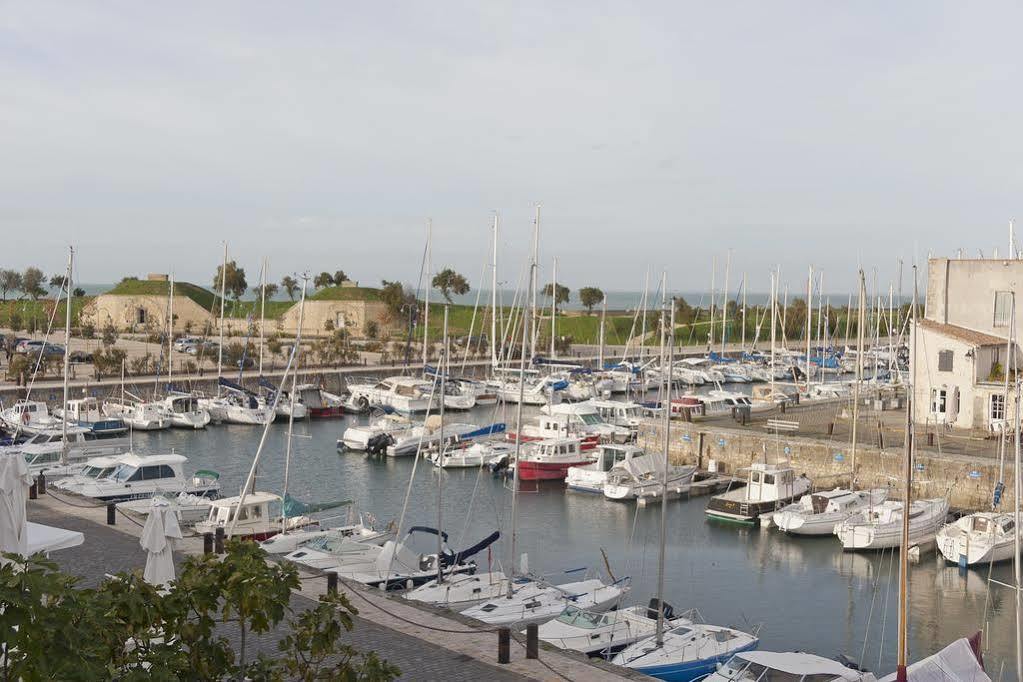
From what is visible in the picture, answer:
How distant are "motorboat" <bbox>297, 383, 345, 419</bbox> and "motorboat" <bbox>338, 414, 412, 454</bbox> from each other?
927cm

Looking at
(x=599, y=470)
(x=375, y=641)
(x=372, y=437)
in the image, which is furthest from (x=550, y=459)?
(x=375, y=641)

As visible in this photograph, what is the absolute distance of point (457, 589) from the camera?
2077cm

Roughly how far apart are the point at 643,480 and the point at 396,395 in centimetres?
2495

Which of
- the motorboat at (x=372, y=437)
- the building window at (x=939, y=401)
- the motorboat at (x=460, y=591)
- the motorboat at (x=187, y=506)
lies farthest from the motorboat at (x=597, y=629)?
the motorboat at (x=372, y=437)

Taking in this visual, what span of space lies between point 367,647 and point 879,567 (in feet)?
56.1

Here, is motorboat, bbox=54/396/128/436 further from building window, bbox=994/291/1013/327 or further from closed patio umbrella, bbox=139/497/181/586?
building window, bbox=994/291/1013/327

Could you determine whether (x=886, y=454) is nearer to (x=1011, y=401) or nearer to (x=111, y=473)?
(x=1011, y=401)

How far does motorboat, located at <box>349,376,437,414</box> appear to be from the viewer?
5694 centimetres

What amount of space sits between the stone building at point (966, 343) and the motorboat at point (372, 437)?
2197 centimetres

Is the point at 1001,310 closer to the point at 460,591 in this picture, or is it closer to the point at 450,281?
the point at 460,591

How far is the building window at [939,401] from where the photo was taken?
131 feet

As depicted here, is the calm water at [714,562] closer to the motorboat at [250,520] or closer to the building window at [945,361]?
the motorboat at [250,520]

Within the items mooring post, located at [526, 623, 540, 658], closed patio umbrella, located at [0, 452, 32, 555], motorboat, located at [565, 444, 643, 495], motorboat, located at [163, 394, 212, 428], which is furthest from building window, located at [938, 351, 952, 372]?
closed patio umbrella, located at [0, 452, 32, 555]

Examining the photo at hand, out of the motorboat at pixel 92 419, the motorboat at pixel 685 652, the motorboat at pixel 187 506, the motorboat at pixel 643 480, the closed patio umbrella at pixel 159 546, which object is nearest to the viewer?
the closed patio umbrella at pixel 159 546
